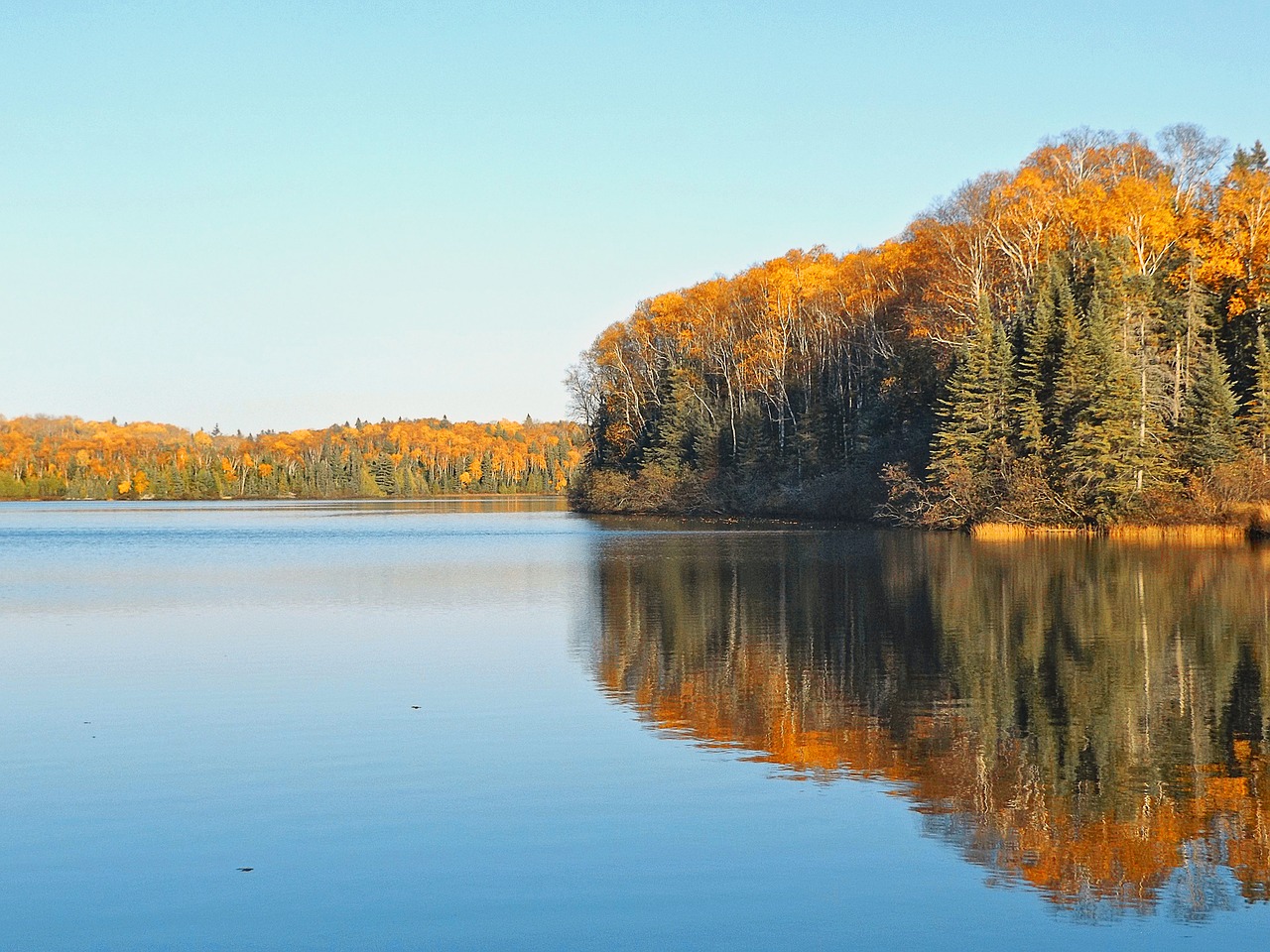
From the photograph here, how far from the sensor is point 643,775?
492 inches

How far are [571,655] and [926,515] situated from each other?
4044cm

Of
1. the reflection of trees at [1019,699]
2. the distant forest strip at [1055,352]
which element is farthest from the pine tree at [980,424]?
the reflection of trees at [1019,699]

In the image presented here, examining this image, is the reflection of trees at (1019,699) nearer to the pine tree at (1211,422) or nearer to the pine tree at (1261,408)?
the pine tree at (1211,422)

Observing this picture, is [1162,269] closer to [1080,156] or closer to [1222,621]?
[1080,156]

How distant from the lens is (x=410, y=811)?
11.3 meters

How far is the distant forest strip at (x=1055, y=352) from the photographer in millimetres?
52188

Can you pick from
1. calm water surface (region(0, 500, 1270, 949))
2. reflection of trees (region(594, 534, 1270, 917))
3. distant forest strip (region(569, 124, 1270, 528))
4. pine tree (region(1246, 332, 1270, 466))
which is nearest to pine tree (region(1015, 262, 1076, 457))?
distant forest strip (region(569, 124, 1270, 528))

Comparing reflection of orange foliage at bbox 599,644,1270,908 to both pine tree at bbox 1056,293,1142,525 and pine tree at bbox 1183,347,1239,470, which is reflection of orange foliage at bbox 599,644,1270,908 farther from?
pine tree at bbox 1183,347,1239,470

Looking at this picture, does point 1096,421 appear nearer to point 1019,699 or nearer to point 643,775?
point 1019,699

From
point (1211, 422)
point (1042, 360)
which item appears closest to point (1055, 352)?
point (1042, 360)

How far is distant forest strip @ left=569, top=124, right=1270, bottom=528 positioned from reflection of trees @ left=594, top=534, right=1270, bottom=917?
59.2 ft

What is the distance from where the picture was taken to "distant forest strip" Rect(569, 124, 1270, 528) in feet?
171

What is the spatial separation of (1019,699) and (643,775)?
6.22m

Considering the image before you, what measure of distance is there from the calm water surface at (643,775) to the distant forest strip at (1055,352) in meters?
25.0
